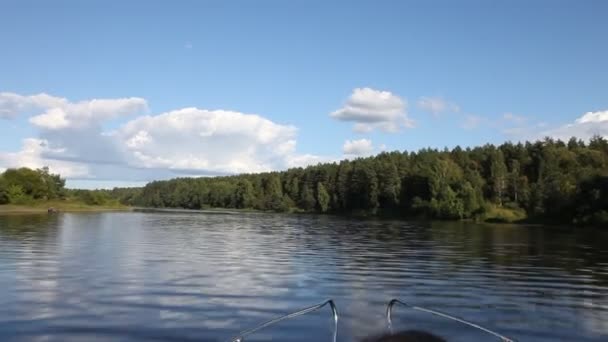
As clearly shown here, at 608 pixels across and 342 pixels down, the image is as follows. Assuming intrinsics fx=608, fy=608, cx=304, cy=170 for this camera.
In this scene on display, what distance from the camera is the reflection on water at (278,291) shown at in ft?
60.2

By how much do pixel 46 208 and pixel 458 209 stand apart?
107 m

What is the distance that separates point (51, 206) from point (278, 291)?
156 m

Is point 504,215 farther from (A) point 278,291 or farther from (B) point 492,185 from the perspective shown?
(A) point 278,291

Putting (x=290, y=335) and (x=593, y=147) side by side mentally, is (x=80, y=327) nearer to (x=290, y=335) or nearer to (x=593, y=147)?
(x=290, y=335)

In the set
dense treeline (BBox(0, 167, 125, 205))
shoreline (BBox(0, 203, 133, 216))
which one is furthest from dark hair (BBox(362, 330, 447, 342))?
dense treeline (BBox(0, 167, 125, 205))

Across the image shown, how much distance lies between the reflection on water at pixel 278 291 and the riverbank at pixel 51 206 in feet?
371

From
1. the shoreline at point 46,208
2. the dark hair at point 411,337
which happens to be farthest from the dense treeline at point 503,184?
the dark hair at point 411,337

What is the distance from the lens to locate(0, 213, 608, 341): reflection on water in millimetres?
18344

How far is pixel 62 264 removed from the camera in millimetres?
34625

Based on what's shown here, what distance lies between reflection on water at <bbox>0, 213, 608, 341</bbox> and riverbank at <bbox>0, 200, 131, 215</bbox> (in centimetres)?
11323

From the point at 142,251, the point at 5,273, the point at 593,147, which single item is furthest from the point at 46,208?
the point at 593,147

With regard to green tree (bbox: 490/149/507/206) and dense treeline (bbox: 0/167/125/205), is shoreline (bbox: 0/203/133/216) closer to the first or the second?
dense treeline (bbox: 0/167/125/205)

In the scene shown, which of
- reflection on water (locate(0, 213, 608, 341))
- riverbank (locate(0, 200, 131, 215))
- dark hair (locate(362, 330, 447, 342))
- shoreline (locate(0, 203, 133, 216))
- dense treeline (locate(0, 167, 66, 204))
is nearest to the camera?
dark hair (locate(362, 330, 447, 342))

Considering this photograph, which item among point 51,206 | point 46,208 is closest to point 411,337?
point 46,208
